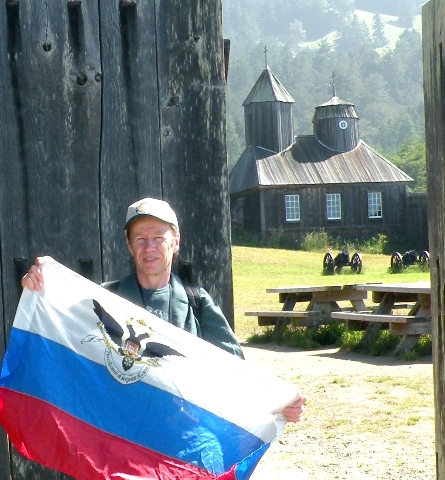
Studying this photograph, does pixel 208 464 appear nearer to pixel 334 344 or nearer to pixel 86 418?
pixel 86 418

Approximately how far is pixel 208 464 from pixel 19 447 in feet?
2.38

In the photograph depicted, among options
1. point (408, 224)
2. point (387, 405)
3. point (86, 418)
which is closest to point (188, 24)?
point (86, 418)

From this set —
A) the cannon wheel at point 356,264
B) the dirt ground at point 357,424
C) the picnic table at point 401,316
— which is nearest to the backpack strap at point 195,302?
the dirt ground at point 357,424

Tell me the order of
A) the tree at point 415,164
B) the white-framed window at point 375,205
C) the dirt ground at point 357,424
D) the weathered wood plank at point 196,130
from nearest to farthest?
the weathered wood plank at point 196,130, the dirt ground at point 357,424, the white-framed window at point 375,205, the tree at point 415,164

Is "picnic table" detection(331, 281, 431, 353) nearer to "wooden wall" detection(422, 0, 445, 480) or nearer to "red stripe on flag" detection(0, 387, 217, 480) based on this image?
"wooden wall" detection(422, 0, 445, 480)

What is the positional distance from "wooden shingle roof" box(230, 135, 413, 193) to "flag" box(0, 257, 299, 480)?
39717mm

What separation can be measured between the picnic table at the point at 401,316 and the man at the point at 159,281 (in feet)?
26.7

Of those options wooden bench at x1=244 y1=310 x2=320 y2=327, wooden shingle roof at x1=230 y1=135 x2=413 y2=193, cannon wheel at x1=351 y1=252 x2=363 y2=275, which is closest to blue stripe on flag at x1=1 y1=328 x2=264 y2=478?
wooden bench at x1=244 y1=310 x2=320 y2=327

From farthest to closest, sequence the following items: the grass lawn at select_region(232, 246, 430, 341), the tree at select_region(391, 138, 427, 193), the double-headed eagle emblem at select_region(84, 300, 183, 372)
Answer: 1. the tree at select_region(391, 138, 427, 193)
2. the grass lawn at select_region(232, 246, 430, 341)
3. the double-headed eagle emblem at select_region(84, 300, 183, 372)

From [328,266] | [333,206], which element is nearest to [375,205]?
[333,206]

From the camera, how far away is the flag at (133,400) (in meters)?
3.32

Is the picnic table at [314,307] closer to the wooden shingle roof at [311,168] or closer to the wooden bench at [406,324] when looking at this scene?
the wooden bench at [406,324]

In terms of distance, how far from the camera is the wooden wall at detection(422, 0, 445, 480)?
11.3ft

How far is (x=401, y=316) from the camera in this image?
1159cm
